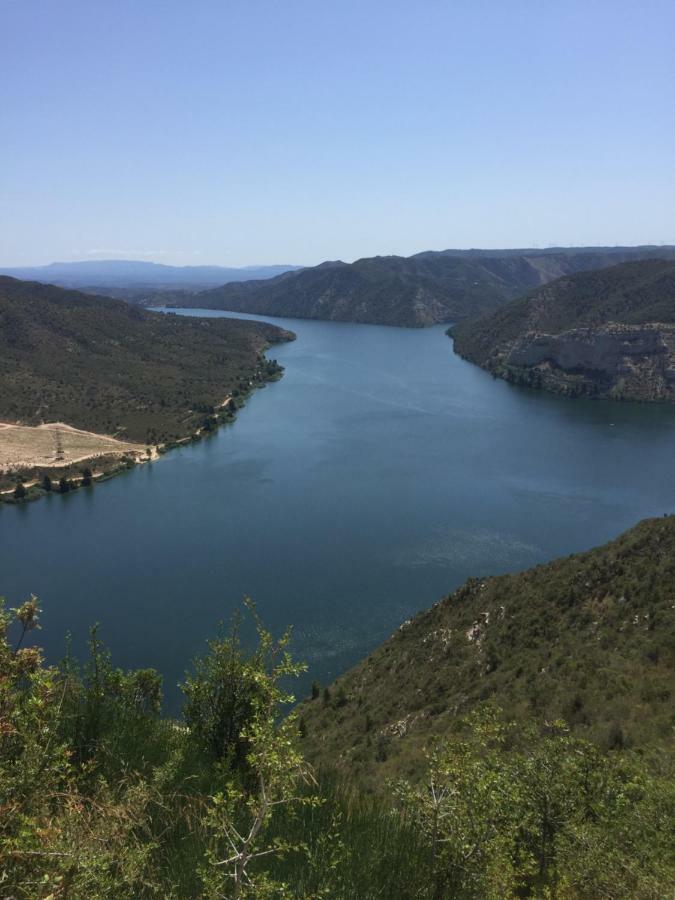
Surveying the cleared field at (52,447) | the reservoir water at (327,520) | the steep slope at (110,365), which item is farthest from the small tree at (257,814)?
the steep slope at (110,365)

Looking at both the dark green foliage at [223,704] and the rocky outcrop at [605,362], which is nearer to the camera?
the dark green foliage at [223,704]

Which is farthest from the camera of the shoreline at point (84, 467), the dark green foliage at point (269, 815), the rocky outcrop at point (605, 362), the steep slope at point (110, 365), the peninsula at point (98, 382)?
the rocky outcrop at point (605, 362)

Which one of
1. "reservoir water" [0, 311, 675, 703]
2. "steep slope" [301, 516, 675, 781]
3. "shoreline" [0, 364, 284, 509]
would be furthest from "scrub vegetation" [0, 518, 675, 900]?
"shoreline" [0, 364, 284, 509]

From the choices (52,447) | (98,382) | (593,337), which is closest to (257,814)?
(52,447)

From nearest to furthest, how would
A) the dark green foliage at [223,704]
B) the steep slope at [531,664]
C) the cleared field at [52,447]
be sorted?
the dark green foliage at [223,704]
the steep slope at [531,664]
the cleared field at [52,447]

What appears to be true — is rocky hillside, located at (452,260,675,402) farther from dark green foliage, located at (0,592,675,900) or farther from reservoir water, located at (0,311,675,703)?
dark green foliage, located at (0,592,675,900)

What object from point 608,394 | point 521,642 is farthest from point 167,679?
Answer: point 608,394

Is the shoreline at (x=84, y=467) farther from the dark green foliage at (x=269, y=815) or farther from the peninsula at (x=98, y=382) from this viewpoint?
the dark green foliage at (x=269, y=815)
